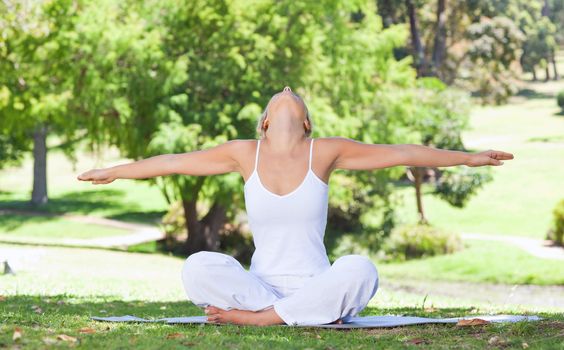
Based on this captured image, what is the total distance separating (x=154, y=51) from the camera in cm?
2327

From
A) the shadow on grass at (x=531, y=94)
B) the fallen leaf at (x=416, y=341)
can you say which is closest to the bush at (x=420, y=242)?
the fallen leaf at (x=416, y=341)

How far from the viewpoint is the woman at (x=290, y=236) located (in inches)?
243

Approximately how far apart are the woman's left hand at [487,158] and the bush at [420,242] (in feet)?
67.2

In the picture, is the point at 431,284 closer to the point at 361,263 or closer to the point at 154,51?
the point at 154,51

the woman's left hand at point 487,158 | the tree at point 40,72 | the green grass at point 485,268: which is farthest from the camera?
the green grass at point 485,268

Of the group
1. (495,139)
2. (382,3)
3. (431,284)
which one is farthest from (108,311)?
(495,139)

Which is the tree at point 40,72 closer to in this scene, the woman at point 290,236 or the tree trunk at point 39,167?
the tree trunk at point 39,167

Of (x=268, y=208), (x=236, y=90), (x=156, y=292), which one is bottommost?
(x=156, y=292)

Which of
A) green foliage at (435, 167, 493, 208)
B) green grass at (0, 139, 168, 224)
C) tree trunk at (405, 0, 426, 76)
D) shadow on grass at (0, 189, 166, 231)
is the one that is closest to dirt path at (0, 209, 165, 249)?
shadow on grass at (0, 189, 166, 231)

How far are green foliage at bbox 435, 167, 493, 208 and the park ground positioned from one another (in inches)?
62.6

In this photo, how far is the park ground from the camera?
5637 mm

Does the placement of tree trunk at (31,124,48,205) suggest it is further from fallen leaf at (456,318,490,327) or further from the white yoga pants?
fallen leaf at (456,318,490,327)

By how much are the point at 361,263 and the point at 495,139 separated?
4997 cm

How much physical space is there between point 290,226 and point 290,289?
43 cm
